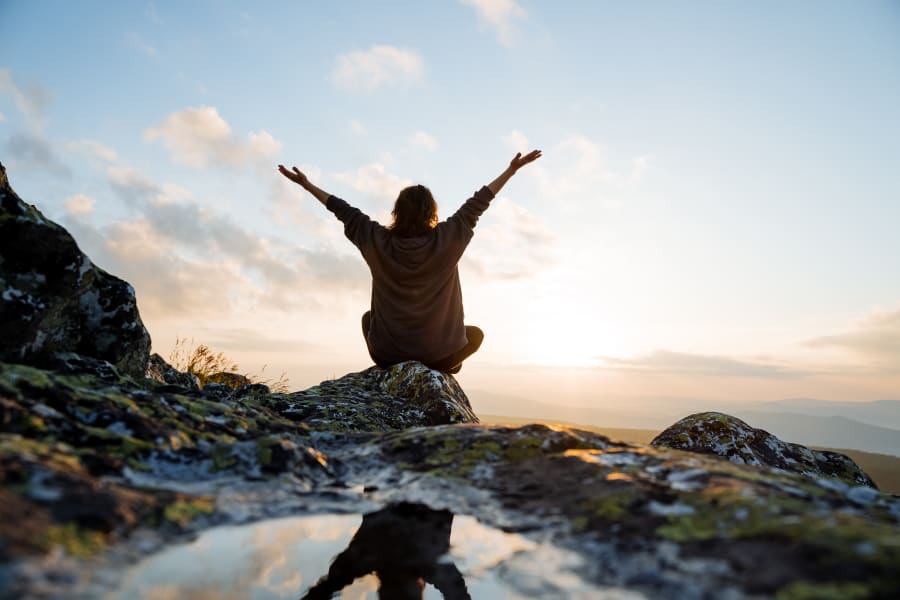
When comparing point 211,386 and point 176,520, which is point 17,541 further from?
point 211,386

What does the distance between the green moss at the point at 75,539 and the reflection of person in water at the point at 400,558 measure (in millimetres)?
689

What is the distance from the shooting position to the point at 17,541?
1505 millimetres

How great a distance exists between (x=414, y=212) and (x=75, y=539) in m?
6.38

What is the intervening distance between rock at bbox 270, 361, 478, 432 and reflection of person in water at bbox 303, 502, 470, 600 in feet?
9.87

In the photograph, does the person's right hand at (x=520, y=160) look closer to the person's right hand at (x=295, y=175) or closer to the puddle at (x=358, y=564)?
the person's right hand at (x=295, y=175)

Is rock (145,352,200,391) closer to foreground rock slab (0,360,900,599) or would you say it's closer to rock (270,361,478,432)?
rock (270,361,478,432)

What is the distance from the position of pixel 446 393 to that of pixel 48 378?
179 inches

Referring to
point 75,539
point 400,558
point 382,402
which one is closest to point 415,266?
point 382,402

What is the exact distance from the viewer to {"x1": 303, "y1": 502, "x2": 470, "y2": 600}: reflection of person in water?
1959 mm

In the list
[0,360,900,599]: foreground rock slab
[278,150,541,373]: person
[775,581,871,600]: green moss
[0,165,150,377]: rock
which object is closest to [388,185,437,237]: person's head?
[278,150,541,373]: person

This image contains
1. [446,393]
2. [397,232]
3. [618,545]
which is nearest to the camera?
[618,545]

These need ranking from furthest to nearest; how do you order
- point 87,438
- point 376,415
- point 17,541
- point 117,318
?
point 376,415
point 117,318
point 87,438
point 17,541

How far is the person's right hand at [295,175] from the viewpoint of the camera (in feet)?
26.3

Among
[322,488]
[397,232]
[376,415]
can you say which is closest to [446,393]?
[376,415]
